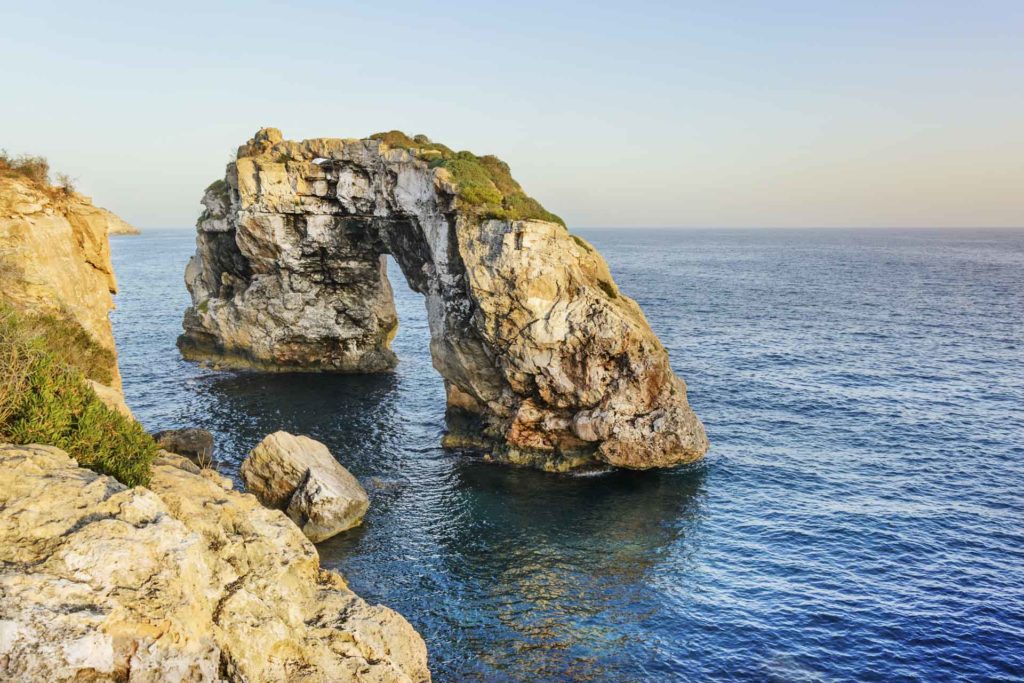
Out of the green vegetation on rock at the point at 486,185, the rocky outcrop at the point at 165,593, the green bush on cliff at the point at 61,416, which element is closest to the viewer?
the rocky outcrop at the point at 165,593

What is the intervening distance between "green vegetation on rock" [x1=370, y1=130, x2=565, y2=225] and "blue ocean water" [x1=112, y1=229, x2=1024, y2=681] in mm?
15891

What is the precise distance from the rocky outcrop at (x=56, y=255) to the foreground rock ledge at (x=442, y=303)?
19.7 meters

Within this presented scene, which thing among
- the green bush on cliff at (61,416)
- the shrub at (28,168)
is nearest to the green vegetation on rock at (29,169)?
the shrub at (28,168)

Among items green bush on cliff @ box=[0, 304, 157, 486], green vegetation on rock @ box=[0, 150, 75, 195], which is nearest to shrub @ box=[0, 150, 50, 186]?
green vegetation on rock @ box=[0, 150, 75, 195]

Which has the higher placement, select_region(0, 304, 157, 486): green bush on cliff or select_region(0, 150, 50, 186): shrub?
select_region(0, 150, 50, 186): shrub

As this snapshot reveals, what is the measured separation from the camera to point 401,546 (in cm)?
3269

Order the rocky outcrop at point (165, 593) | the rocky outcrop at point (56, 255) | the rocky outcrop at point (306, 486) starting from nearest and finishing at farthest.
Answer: the rocky outcrop at point (165, 593) → the rocky outcrop at point (56, 255) → the rocky outcrop at point (306, 486)

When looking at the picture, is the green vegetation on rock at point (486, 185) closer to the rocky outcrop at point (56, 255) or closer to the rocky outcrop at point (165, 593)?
the rocky outcrop at point (56, 255)

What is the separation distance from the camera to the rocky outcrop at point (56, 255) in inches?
1202

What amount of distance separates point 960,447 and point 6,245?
5362 centimetres

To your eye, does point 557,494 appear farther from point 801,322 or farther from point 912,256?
point 912,256

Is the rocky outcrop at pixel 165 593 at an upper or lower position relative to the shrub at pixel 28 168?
lower

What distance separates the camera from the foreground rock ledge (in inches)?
1620

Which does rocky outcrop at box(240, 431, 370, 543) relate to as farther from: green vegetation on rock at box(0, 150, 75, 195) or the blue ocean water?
green vegetation on rock at box(0, 150, 75, 195)
